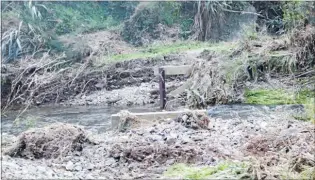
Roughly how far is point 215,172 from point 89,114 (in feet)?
24.8

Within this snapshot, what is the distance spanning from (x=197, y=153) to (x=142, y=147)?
65 cm

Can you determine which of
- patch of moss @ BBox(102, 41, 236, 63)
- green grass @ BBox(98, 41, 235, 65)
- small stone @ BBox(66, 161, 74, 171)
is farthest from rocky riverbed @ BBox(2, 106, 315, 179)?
patch of moss @ BBox(102, 41, 236, 63)

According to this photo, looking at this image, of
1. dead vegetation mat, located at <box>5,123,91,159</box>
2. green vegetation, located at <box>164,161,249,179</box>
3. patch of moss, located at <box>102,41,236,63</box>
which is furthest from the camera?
patch of moss, located at <box>102,41,236,63</box>

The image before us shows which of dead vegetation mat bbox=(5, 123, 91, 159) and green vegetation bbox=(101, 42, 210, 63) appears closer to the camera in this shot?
dead vegetation mat bbox=(5, 123, 91, 159)

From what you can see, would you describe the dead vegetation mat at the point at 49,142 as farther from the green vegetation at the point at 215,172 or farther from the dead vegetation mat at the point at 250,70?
the dead vegetation mat at the point at 250,70

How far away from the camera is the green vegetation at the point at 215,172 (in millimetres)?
4438

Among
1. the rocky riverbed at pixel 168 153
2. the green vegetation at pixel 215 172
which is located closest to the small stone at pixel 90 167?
the rocky riverbed at pixel 168 153

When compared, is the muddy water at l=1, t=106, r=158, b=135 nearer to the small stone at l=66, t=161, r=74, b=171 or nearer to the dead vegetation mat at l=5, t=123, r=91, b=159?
the dead vegetation mat at l=5, t=123, r=91, b=159

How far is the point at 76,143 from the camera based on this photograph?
6.09 metres

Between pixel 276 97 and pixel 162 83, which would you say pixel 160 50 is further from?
pixel 276 97

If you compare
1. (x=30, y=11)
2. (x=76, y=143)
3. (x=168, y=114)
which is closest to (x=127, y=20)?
(x=30, y=11)

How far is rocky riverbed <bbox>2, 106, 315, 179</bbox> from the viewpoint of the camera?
482cm

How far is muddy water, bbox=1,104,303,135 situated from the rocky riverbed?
219 centimetres

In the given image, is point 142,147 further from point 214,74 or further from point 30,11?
point 30,11
